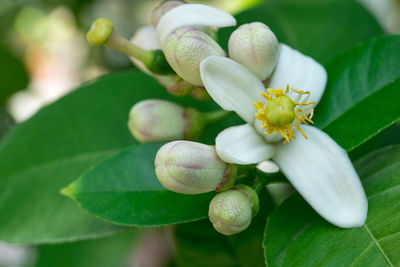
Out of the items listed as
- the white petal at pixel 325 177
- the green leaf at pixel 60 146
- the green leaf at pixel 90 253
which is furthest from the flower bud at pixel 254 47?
the green leaf at pixel 90 253

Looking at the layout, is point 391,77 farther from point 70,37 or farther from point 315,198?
point 70,37

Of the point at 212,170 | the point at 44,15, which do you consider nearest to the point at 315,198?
the point at 212,170

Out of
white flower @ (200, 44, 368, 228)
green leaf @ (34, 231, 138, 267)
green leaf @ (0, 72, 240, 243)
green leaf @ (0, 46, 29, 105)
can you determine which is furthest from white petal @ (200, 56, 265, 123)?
green leaf @ (0, 46, 29, 105)

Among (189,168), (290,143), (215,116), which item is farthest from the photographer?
(215,116)

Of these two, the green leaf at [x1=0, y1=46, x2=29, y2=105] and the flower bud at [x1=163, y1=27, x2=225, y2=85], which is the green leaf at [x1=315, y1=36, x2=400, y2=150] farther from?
the green leaf at [x1=0, y1=46, x2=29, y2=105]

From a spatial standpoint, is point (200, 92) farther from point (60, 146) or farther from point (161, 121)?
point (60, 146)

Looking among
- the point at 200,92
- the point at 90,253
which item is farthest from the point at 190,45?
the point at 90,253

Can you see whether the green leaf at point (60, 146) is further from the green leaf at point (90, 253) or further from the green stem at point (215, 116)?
the green leaf at point (90, 253)
